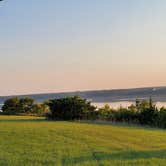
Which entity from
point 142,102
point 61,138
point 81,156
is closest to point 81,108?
point 142,102

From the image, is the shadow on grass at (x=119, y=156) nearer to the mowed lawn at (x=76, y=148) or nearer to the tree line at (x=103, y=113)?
the mowed lawn at (x=76, y=148)

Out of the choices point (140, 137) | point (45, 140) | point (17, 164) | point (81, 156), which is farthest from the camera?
point (140, 137)

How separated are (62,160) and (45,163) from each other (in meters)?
0.59

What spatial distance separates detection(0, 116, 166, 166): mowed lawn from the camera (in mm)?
10805

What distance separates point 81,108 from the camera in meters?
29.4

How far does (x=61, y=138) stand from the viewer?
15344mm

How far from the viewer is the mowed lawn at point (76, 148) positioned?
10.8 meters

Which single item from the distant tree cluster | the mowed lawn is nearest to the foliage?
the distant tree cluster

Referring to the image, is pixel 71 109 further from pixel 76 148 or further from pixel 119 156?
pixel 119 156

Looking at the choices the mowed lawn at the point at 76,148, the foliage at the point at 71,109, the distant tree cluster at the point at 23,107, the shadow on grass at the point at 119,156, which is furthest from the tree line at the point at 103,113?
the shadow on grass at the point at 119,156

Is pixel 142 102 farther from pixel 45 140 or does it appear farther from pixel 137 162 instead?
pixel 137 162

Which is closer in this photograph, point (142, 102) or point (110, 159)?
point (110, 159)

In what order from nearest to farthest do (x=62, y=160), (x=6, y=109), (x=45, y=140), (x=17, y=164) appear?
(x=17, y=164)
(x=62, y=160)
(x=45, y=140)
(x=6, y=109)

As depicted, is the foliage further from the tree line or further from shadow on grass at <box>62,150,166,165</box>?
shadow on grass at <box>62,150,166,165</box>
